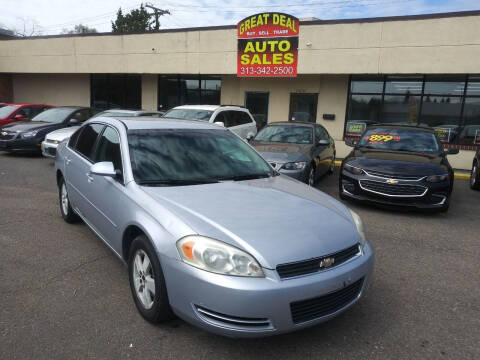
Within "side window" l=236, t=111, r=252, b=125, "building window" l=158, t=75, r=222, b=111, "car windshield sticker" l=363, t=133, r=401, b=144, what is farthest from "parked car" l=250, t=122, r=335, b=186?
"building window" l=158, t=75, r=222, b=111

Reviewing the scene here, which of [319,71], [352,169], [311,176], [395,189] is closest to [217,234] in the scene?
[395,189]

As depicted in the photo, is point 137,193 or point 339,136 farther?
point 339,136

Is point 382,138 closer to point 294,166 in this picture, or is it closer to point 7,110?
point 294,166

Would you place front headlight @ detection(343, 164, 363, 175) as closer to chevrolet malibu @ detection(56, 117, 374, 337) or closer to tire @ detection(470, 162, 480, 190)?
chevrolet malibu @ detection(56, 117, 374, 337)

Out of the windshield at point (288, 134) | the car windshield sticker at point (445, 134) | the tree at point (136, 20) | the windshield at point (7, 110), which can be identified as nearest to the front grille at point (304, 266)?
the windshield at point (288, 134)

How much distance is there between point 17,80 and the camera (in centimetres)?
2175

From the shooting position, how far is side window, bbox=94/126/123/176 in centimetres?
368

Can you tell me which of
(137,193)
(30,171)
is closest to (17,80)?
(30,171)

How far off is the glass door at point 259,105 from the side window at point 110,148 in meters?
11.9

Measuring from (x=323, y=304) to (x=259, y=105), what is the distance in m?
13.8

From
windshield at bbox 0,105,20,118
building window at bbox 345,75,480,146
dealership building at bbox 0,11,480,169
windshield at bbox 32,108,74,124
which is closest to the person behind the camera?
dealership building at bbox 0,11,480,169

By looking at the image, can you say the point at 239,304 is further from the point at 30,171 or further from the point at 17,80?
the point at 17,80

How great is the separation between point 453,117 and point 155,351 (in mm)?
13305

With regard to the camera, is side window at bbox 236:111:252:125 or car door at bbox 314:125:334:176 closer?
car door at bbox 314:125:334:176
